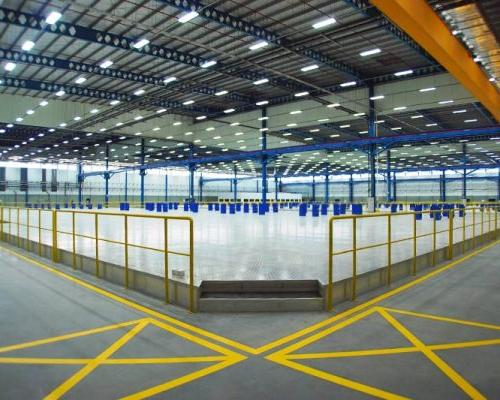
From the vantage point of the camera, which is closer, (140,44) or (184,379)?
(184,379)

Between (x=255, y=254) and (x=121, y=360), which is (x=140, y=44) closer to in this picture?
(x=255, y=254)

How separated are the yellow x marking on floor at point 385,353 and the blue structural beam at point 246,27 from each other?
13.1 metres

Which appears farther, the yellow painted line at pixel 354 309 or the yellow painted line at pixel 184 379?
the yellow painted line at pixel 354 309

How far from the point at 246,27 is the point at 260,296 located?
14.3m

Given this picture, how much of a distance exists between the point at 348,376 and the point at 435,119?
3664 centimetres

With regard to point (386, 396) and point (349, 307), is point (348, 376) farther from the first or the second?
point (349, 307)

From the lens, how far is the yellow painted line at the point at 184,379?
356 centimetres

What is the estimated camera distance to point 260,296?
6453 millimetres

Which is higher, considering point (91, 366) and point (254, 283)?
point (254, 283)

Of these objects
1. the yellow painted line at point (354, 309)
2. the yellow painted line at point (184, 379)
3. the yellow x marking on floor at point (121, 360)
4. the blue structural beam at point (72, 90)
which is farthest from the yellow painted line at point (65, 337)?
the blue structural beam at point (72, 90)

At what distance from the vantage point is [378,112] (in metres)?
29.6

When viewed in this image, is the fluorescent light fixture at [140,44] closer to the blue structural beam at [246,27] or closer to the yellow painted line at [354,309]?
the blue structural beam at [246,27]

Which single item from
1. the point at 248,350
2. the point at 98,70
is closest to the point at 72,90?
the point at 98,70

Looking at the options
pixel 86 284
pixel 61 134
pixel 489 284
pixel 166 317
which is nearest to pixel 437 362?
pixel 166 317
